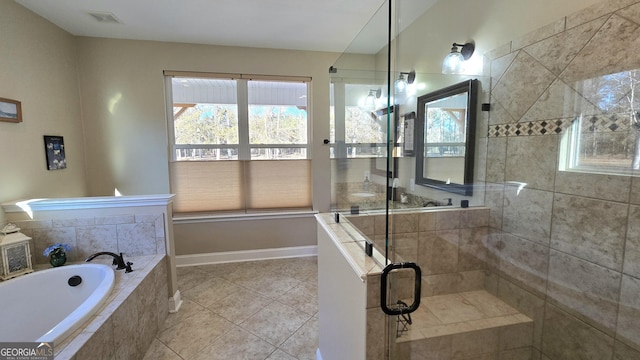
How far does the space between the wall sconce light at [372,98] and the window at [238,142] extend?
144 cm

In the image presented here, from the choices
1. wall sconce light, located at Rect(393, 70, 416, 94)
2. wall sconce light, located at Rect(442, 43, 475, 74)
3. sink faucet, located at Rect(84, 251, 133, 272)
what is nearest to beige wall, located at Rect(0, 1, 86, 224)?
sink faucet, located at Rect(84, 251, 133, 272)

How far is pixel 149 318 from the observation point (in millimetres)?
2059

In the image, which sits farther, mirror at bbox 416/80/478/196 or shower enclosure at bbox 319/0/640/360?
mirror at bbox 416/80/478/196

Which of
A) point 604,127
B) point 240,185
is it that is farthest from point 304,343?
point 604,127

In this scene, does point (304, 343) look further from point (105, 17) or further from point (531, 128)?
point (105, 17)

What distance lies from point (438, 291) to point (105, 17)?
12.5ft

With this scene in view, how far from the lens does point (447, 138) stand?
2.20 metres

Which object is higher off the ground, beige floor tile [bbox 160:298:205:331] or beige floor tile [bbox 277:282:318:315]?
beige floor tile [bbox 277:282:318:315]

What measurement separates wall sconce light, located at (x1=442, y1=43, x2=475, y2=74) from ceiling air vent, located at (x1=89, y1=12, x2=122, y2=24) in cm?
306

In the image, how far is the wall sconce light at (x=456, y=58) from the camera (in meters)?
2.00

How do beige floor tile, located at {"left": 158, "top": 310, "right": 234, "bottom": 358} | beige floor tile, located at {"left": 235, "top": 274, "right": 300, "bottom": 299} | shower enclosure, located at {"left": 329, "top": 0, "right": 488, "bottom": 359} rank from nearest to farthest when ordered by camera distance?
shower enclosure, located at {"left": 329, "top": 0, "right": 488, "bottom": 359}, beige floor tile, located at {"left": 158, "top": 310, "right": 234, "bottom": 358}, beige floor tile, located at {"left": 235, "top": 274, "right": 300, "bottom": 299}

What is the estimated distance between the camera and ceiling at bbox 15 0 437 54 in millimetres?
2354

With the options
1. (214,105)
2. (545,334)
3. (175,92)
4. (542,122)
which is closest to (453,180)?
(542,122)

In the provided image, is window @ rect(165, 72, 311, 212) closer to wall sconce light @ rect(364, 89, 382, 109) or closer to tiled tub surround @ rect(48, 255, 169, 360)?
tiled tub surround @ rect(48, 255, 169, 360)
